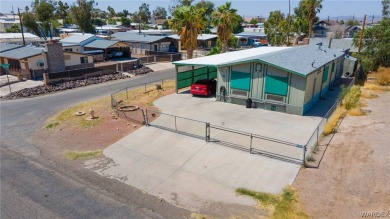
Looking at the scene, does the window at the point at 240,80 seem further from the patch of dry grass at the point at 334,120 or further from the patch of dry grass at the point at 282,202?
the patch of dry grass at the point at 282,202

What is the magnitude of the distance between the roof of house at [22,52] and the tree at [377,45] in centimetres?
4226

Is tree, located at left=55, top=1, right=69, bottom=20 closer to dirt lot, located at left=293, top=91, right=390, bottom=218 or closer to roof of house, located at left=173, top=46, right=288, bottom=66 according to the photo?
roof of house, located at left=173, top=46, right=288, bottom=66

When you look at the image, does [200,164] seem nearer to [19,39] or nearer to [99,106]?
[99,106]

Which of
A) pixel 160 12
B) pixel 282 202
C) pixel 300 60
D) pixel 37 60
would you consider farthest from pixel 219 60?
pixel 160 12

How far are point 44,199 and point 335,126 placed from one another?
16698mm

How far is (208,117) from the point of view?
68.1 ft

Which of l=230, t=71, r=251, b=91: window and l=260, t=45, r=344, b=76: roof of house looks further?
l=230, t=71, r=251, b=91: window

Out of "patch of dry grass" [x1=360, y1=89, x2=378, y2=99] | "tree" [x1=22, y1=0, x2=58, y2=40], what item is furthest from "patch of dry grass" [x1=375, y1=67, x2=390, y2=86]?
"tree" [x1=22, y1=0, x2=58, y2=40]

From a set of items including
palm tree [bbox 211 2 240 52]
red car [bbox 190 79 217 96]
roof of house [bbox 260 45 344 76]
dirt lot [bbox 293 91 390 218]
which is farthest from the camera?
palm tree [bbox 211 2 240 52]

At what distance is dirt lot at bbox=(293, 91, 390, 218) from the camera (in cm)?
1064

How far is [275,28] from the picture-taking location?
73750 millimetres

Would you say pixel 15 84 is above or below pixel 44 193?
above

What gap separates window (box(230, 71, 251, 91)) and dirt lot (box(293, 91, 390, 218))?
7.73 meters

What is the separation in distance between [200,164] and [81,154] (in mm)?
6956
